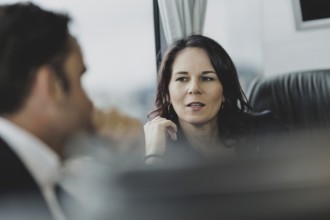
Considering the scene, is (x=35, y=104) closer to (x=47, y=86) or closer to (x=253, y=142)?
(x=47, y=86)

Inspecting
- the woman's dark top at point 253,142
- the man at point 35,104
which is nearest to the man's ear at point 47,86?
the man at point 35,104

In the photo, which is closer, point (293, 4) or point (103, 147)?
point (103, 147)

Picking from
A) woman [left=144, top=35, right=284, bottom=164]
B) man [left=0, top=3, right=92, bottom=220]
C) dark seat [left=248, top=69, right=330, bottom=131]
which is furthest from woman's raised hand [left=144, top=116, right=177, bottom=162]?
dark seat [left=248, top=69, right=330, bottom=131]

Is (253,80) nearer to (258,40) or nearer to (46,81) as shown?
(258,40)

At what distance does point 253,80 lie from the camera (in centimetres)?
90

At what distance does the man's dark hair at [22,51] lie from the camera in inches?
10.1

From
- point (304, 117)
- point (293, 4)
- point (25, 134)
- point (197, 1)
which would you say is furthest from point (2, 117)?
point (293, 4)

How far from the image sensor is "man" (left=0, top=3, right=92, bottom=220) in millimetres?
237

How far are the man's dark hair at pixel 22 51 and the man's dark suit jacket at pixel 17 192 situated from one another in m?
0.03

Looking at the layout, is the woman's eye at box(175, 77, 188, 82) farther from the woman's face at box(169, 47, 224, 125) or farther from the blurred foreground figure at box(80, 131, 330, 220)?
the blurred foreground figure at box(80, 131, 330, 220)

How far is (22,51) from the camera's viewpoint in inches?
10.2

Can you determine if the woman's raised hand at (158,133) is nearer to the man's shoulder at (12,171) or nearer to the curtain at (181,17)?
the man's shoulder at (12,171)

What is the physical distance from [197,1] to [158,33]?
0.11m

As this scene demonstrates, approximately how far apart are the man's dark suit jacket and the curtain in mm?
695
